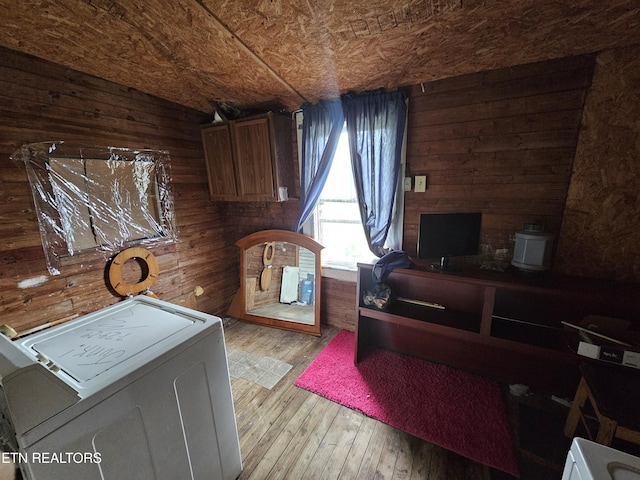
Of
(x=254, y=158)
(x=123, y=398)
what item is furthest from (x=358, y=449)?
(x=254, y=158)

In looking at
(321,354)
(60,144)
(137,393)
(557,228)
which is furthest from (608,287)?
(60,144)

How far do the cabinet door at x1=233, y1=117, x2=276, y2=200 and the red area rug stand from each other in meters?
1.62

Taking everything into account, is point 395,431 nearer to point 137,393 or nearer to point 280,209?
point 137,393

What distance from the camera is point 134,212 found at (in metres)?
2.09

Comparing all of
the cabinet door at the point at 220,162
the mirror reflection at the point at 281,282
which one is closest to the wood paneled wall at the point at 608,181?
the mirror reflection at the point at 281,282

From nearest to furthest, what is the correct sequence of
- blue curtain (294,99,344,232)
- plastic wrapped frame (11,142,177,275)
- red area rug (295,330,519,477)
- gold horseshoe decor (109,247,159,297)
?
red area rug (295,330,519,477) < plastic wrapped frame (11,142,177,275) < gold horseshoe decor (109,247,159,297) < blue curtain (294,99,344,232)

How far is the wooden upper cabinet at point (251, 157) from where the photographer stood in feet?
7.70

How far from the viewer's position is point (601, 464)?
27.6 inches

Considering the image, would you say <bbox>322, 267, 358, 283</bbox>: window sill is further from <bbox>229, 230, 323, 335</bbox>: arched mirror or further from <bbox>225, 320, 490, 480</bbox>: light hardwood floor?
<bbox>225, 320, 490, 480</bbox>: light hardwood floor

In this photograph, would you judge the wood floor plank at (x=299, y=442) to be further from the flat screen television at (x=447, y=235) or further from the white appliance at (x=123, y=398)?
the flat screen television at (x=447, y=235)

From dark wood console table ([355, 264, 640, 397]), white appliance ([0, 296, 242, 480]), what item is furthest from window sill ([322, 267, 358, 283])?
white appliance ([0, 296, 242, 480])

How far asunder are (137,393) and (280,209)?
2075 millimetres

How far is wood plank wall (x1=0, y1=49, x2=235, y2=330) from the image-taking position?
1.51 meters

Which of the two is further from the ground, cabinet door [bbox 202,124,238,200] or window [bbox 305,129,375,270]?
cabinet door [bbox 202,124,238,200]
